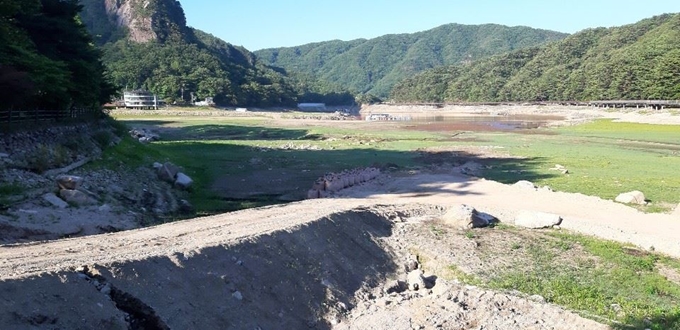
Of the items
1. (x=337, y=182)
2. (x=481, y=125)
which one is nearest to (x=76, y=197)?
(x=337, y=182)

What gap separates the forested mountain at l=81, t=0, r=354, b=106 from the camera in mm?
142000

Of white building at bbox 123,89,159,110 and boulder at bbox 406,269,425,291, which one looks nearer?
boulder at bbox 406,269,425,291

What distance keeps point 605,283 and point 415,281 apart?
511cm

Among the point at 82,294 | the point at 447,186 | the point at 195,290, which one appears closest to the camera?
the point at 82,294

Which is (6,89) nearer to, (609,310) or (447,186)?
(447,186)

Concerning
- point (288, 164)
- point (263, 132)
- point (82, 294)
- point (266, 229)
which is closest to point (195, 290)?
point (82, 294)

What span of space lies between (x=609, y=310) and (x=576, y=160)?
30.8 meters

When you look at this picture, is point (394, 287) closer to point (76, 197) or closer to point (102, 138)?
point (76, 197)

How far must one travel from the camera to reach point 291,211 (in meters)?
19.9

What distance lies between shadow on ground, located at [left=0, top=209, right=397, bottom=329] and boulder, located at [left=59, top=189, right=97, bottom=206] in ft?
30.4

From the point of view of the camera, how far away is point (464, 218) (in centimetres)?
2070

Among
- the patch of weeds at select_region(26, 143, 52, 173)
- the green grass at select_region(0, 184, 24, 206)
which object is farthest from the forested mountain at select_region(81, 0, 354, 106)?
the green grass at select_region(0, 184, 24, 206)

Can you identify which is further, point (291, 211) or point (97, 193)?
point (97, 193)

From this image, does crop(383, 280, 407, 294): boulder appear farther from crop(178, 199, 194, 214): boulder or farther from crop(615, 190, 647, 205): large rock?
crop(615, 190, 647, 205): large rock
